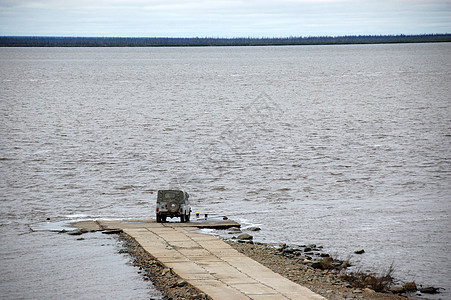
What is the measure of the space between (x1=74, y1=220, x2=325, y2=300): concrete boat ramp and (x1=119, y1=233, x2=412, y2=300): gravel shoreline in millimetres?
311

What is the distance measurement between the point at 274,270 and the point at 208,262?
2.47 m

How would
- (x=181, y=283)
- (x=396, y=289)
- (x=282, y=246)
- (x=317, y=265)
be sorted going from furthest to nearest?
(x=282, y=246) < (x=317, y=265) < (x=396, y=289) < (x=181, y=283)

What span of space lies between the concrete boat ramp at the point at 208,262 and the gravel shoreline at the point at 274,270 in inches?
12.2

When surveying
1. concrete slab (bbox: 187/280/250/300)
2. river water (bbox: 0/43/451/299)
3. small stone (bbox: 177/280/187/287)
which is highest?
concrete slab (bbox: 187/280/250/300)

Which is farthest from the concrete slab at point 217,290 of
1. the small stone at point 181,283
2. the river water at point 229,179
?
the river water at point 229,179

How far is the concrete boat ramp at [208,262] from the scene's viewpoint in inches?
821

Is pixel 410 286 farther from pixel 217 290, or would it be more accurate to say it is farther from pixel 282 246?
pixel 217 290

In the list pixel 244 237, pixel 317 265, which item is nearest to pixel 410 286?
pixel 317 265

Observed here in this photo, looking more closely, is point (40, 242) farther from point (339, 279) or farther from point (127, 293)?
point (339, 279)

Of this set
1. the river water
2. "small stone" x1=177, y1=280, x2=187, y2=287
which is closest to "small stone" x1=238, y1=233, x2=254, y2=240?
the river water

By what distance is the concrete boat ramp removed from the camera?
2084 centimetres

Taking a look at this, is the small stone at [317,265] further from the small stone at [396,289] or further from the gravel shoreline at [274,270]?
the small stone at [396,289]

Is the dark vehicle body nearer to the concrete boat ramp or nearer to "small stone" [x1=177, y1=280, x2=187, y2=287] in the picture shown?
the concrete boat ramp

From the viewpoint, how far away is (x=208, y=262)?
24422 mm
